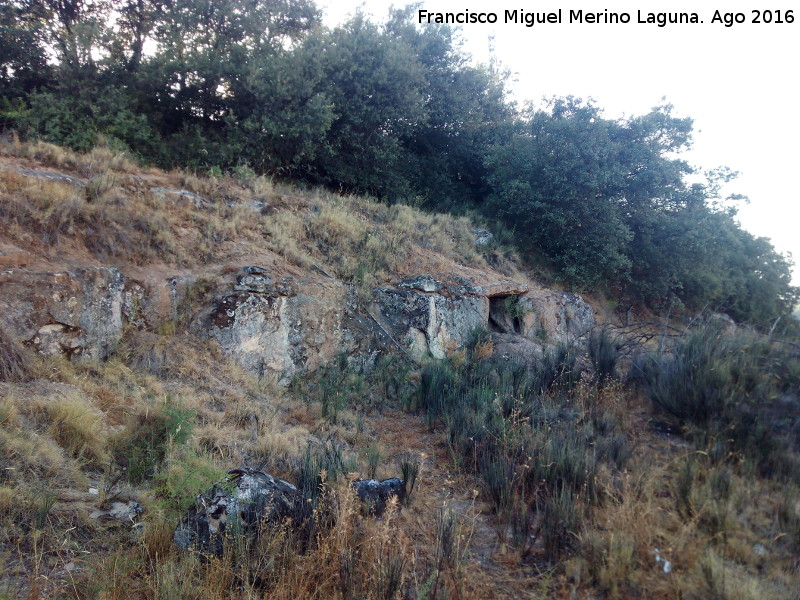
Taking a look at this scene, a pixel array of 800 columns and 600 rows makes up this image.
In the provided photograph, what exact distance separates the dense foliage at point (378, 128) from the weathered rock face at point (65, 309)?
17.9 ft

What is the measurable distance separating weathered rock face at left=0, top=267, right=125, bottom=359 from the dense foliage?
5.47 metres

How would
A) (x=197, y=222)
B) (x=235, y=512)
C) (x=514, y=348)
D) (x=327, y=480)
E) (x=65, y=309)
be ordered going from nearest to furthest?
1. (x=235, y=512)
2. (x=327, y=480)
3. (x=65, y=309)
4. (x=197, y=222)
5. (x=514, y=348)

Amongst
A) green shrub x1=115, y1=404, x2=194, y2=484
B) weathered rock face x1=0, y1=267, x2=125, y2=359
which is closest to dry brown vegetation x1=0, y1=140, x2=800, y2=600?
green shrub x1=115, y1=404, x2=194, y2=484

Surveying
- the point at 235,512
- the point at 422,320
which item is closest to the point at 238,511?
the point at 235,512

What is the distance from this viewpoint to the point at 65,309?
21.8 feet

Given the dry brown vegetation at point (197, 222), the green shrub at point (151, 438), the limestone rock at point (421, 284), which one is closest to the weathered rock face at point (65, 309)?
the dry brown vegetation at point (197, 222)

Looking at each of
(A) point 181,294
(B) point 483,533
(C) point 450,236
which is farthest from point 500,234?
(B) point 483,533

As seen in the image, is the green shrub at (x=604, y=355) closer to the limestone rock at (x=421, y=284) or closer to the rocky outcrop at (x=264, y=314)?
the rocky outcrop at (x=264, y=314)

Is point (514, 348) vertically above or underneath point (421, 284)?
underneath

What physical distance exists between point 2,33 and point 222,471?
13936 millimetres

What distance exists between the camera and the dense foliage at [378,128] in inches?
517

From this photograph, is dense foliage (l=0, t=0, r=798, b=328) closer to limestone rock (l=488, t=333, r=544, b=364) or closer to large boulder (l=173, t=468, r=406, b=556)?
limestone rock (l=488, t=333, r=544, b=364)

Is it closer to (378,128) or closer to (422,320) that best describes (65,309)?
(422,320)

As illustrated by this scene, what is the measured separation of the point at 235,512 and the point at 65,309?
4628mm
